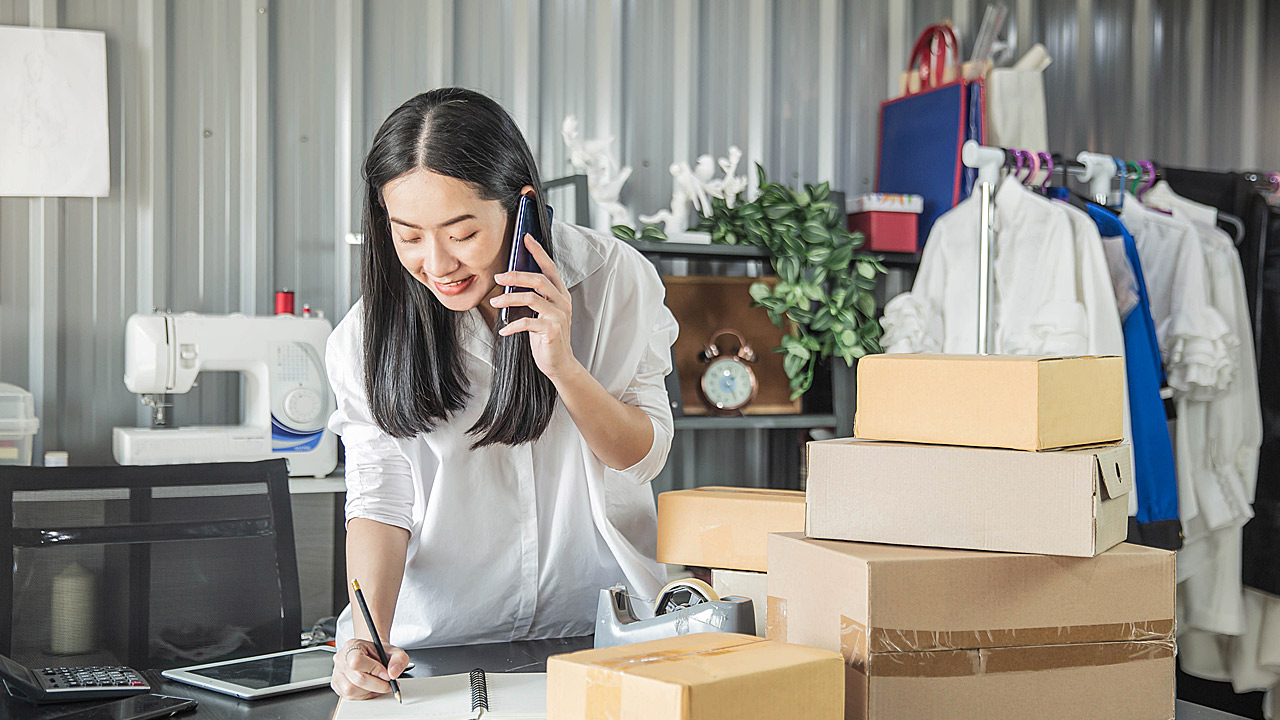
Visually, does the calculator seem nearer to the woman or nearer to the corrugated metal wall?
the woman

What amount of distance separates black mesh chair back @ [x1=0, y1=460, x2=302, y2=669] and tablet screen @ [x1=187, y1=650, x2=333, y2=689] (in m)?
0.38

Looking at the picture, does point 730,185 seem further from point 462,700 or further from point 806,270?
point 462,700

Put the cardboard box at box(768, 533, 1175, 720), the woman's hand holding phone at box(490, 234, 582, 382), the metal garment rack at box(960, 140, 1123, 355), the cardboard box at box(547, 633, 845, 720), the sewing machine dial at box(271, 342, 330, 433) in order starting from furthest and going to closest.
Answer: the sewing machine dial at box(271, 342, 330, 433), the metal garment rack at box(960, 140, 1123, 355), the woman's hand holding phone at box(490, 234, 582, 382), the cardboard box at box(768, 533, 1175, 720), the cardboard box at box(547, 633, 845, 720)

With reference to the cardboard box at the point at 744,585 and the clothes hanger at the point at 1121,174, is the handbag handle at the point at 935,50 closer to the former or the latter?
the clothes hanger at the point at 1121,174

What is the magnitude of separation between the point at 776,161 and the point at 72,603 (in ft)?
8.17

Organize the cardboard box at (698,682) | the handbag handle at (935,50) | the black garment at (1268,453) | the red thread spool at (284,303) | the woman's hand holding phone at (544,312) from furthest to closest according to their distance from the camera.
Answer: the handbag handle at (935,50)
the black garment at (1268,453)
the red thread spool at (284,303)
the woman's hand holding phone at (544,312)
the cardboard box at (698,682)

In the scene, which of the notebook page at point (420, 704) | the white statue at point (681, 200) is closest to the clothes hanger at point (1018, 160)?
the white statue at point (681, 200)

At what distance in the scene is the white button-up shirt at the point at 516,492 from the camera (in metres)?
1.56

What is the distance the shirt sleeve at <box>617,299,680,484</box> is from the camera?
1.60 metres

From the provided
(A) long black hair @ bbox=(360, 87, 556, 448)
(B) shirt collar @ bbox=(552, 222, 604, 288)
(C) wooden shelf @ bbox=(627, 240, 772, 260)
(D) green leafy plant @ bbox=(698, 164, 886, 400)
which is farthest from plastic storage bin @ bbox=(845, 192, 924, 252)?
(A) long black hair @ bbox=(360, 87, 556, 448)

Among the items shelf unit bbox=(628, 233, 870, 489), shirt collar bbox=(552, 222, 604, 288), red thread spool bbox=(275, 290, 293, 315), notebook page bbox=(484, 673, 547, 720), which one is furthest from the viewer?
shelf unit bbox=(628, 233, 870, 489)

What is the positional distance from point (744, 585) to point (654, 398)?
409mm

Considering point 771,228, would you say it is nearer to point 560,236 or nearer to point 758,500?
point 560,236

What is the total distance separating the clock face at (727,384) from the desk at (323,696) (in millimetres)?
1627
